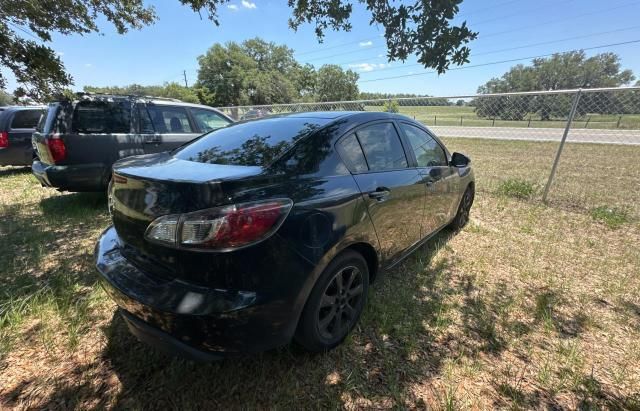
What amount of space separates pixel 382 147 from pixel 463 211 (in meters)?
2.37

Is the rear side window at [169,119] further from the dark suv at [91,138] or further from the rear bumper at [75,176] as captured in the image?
the rear bumper at [75,176]

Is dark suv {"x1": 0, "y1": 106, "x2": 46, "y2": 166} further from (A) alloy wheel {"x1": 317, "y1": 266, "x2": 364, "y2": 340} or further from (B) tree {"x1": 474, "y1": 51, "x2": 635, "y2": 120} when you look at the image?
(B) tree {"x1": 474, "y1": 51, "x2": 635, "y2": 120}

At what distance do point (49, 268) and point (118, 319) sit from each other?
54.7 inches

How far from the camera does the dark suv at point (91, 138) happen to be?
4.23m

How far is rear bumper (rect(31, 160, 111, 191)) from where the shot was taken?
13.9 ft

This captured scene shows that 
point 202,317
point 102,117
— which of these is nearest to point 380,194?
point 202,317

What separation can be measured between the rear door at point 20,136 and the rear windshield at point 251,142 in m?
7.77


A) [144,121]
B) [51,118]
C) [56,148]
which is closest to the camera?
[56,148]

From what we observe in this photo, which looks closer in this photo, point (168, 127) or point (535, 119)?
point (168, 127)

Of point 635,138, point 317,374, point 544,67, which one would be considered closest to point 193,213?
point 317,374

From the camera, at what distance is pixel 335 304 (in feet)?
6.80

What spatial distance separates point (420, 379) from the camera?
6.42 feet

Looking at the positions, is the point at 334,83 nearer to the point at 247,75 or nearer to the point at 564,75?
the point at 247,75

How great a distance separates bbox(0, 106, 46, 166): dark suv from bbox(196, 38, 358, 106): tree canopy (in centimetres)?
4375
